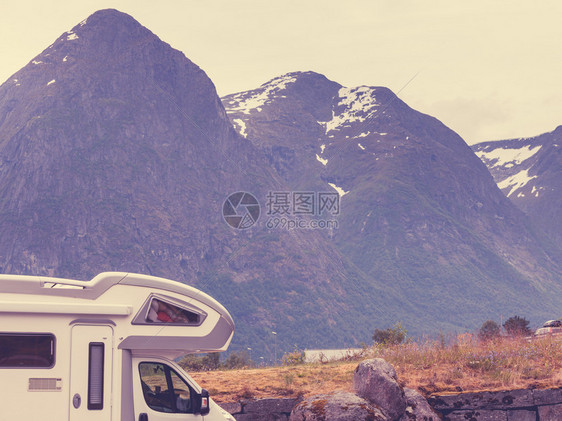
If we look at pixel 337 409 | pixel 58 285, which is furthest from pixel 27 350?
pixel 337 409

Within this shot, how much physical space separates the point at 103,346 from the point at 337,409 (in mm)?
6682

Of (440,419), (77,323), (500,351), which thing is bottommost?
(440,419)

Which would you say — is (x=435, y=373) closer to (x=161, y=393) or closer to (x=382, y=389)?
(x=382, y=389)

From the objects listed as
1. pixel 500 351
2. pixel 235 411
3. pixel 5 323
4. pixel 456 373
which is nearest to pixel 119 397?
pixel 5 323

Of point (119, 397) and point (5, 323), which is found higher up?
point (5, 323)

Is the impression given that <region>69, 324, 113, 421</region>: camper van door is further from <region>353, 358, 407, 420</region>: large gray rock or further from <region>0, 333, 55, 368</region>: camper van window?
<region>353, 358, 407, 420</region>: large gray rock

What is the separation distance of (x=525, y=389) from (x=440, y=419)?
2325 mm

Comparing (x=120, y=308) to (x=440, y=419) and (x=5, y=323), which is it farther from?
(x=440, y=419)

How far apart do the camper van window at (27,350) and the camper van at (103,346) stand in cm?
2

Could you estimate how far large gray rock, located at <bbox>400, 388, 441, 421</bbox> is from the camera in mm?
18297

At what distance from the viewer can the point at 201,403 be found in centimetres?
1370

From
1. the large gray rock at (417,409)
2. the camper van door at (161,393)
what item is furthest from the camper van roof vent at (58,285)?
the large gray rock at (417,409)

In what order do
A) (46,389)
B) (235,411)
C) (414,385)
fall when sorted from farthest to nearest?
(414,385), (235,411), (46,389)

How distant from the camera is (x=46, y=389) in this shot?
41.0 ft
